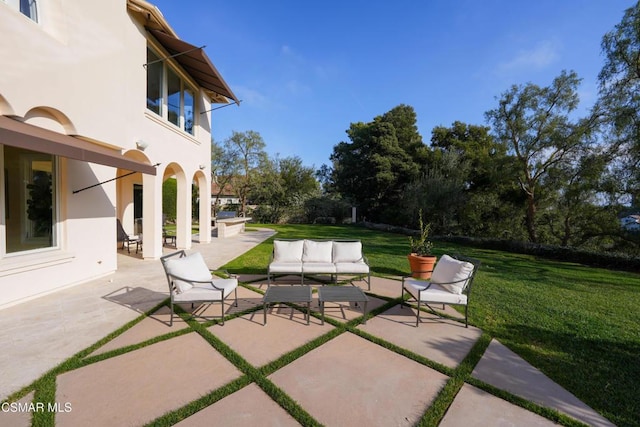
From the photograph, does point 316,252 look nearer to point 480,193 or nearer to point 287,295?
point 287,295

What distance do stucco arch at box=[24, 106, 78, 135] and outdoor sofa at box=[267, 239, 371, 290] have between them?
483 centimetres

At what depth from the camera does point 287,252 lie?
6.46 meters

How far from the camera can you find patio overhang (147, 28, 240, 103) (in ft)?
25.8

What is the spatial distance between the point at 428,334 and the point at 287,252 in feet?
11.7

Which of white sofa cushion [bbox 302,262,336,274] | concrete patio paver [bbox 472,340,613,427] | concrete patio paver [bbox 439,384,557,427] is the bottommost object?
concrete patio paver [bbox 472,340,613,427]

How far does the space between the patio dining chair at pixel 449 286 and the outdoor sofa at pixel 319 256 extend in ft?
5.03

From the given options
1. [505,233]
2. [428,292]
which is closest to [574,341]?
[428,292]

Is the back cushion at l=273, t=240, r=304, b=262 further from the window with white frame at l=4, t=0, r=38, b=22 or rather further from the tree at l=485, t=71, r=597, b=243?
the tree at l=485, t=71, r=597, b=243

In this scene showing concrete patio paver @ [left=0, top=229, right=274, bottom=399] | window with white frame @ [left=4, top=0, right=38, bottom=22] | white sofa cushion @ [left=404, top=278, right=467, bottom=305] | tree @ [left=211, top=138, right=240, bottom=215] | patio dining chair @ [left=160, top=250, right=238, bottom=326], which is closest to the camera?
concrete patio paver @ [left=0, top=229, right=274, bottom=399]

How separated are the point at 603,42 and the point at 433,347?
48.8ft

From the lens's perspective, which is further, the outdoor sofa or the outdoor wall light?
the outdoor wall light

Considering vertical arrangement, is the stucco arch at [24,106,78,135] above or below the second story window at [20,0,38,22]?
below

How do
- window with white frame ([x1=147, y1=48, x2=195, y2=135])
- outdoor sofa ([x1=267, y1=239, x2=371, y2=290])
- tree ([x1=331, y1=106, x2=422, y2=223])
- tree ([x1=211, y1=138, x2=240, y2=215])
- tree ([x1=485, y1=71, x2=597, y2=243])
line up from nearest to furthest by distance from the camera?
outdoor sofa ([x1=267, y1=239, x2=371, y2=290]) < window with white frame ([x1=147, y1=48, x2=195, y2=135]) < tree ([x1=485, y1=71, x2=597, y2=243]) < tree ([x1=331, y1=106, x2=422, y2=223]) < tree ([x1=211, y1=138, x2=240, y2=215])

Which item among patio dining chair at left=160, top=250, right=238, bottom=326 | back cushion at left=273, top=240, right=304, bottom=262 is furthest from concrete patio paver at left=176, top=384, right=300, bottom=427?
back cushion at left=273, top=240, right=304, bottom=262
